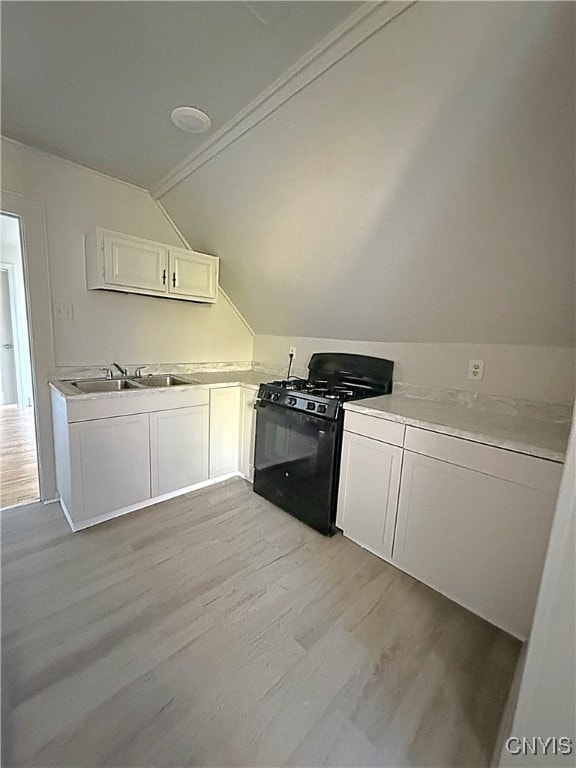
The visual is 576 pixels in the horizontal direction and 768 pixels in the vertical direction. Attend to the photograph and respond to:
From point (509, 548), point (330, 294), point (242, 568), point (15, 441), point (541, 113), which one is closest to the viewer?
point (541, 113)

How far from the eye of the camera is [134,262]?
239cm

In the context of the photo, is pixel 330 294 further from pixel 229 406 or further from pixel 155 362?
pixel 155 362

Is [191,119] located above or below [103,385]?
above

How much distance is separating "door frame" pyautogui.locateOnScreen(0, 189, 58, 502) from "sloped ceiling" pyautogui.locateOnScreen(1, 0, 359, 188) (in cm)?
41

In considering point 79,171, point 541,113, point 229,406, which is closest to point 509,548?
point 541,113

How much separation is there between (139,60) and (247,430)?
2.29 metres

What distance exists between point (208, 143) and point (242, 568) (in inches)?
95.3

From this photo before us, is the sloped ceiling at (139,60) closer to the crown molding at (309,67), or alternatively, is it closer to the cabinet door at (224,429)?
the crown molding at (309,67)

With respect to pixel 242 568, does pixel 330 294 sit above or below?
above

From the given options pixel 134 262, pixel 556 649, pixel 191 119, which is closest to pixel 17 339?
pixel 134 262

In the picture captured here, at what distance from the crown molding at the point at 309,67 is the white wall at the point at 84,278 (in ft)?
2.68

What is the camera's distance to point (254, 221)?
7.56ft

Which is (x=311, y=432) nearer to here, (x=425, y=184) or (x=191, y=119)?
(x=425, y=184)

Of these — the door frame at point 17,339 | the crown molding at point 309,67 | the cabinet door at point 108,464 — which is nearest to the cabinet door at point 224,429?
the cabinet door at point 108,464
